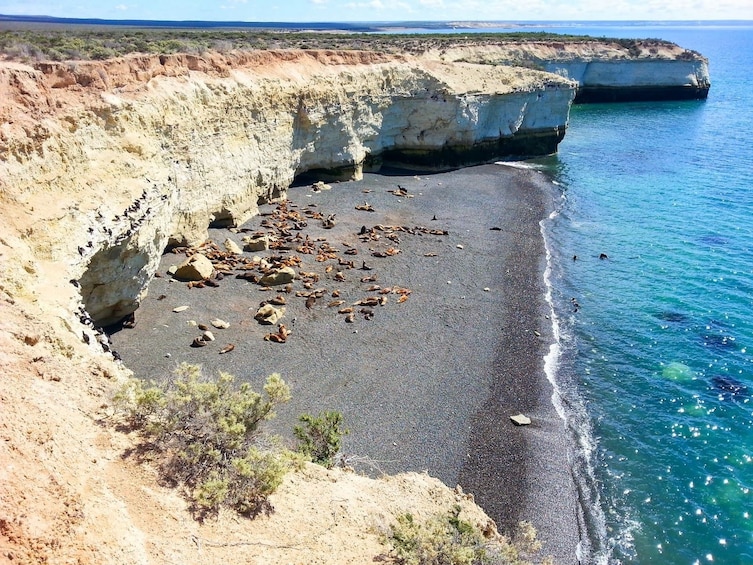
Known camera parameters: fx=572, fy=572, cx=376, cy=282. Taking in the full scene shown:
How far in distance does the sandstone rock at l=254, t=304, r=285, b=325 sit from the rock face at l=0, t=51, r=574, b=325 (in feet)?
13.5

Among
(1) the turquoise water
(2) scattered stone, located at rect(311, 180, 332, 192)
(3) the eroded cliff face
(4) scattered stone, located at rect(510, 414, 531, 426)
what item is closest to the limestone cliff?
(1) the turquoise water

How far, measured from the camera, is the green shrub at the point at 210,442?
9031 mm

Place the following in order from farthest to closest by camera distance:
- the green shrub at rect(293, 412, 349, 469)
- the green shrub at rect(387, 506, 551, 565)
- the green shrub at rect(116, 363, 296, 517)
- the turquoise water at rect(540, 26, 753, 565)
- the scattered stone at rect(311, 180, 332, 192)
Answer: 1. the scattered stone at rect(311, 180, 332, 192)
2. the turquoise water at rect(540, 26, 753, 565)
3. the green shrub at rect(293, 412, 349, 469)
4. the green shrub at rect(116, 363, 296, 517)
5. the green shrub at rect(387, 506, 551, 565)

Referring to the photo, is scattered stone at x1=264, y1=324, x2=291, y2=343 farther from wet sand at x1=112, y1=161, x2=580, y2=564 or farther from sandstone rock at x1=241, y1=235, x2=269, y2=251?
sandstone rock at x1=241, y1=235, x2=269, y2=251

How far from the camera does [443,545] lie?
900 centimetres

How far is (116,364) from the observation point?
504 inches

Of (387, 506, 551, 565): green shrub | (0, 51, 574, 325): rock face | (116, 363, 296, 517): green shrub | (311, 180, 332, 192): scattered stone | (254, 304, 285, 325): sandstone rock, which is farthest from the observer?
(311, 180, 332, 192): scattered stone

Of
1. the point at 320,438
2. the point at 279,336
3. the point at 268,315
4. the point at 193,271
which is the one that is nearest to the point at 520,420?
the point at 320,438

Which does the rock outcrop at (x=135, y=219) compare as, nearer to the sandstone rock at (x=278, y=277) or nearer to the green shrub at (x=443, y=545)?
the green shrub at (x=443, y=545)

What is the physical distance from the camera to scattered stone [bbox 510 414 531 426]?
688 inches

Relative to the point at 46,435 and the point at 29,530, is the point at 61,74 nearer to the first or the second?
the point at 46,435

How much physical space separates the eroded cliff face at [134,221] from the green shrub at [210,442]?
0.38 meters

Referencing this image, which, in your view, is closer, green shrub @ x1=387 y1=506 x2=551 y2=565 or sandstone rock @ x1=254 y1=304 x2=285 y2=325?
green shrub @ x1=387 y1=506 x2=551 y2=565

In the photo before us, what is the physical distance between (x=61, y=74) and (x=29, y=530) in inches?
683
